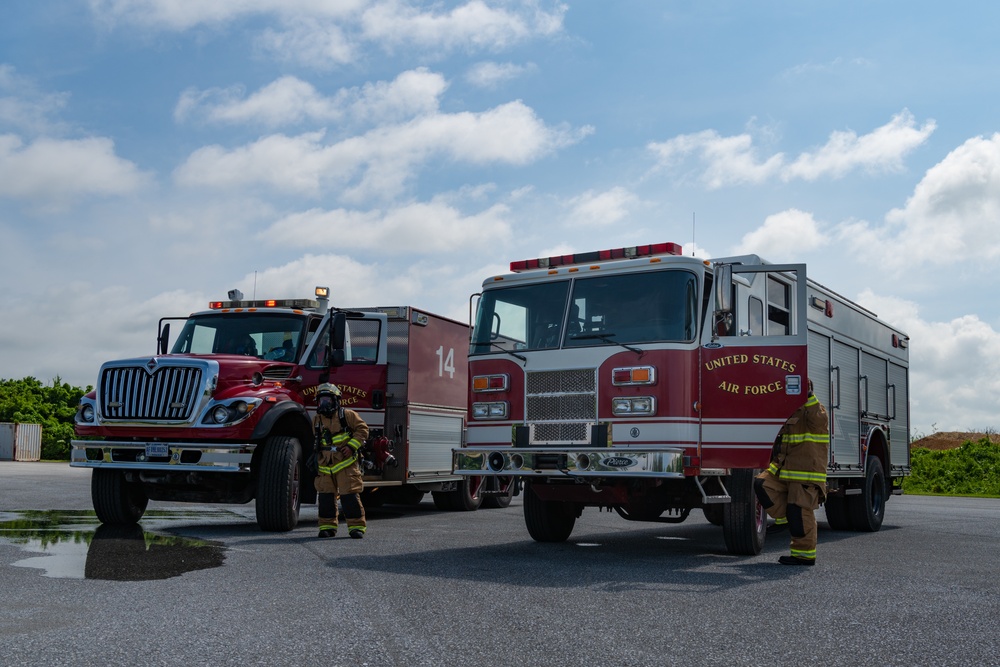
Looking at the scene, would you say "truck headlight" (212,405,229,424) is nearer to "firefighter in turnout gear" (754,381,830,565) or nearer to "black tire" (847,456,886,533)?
"firefighter in turnout gear" (754,381,830,565)

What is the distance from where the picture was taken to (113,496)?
12.3 metres

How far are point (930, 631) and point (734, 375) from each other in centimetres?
384

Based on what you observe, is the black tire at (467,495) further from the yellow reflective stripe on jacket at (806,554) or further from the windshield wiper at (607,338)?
the yellow reflective stripe on jacket at (806,554)

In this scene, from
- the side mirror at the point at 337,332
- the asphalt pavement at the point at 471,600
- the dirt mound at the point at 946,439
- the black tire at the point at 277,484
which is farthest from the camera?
the dirt mound at the point at 946,439

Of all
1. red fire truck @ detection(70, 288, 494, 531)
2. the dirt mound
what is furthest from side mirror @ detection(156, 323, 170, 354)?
the dirt mound

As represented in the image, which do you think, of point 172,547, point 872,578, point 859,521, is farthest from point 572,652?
point 859,521

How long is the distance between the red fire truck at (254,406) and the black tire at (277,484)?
0.04 feet

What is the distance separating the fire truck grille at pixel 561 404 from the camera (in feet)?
33.5

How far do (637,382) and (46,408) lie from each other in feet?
169

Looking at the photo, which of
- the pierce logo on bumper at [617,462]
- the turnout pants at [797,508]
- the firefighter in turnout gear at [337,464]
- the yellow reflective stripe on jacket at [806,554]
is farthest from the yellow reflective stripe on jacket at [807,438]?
the firefighter in turnout gear at [337,464]

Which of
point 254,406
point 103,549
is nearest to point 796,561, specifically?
point 254,406

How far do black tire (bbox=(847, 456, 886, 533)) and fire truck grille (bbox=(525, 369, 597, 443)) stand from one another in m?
5.77

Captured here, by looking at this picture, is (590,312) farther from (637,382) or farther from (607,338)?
(637,382)

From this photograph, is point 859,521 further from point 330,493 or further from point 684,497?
point 330,493
